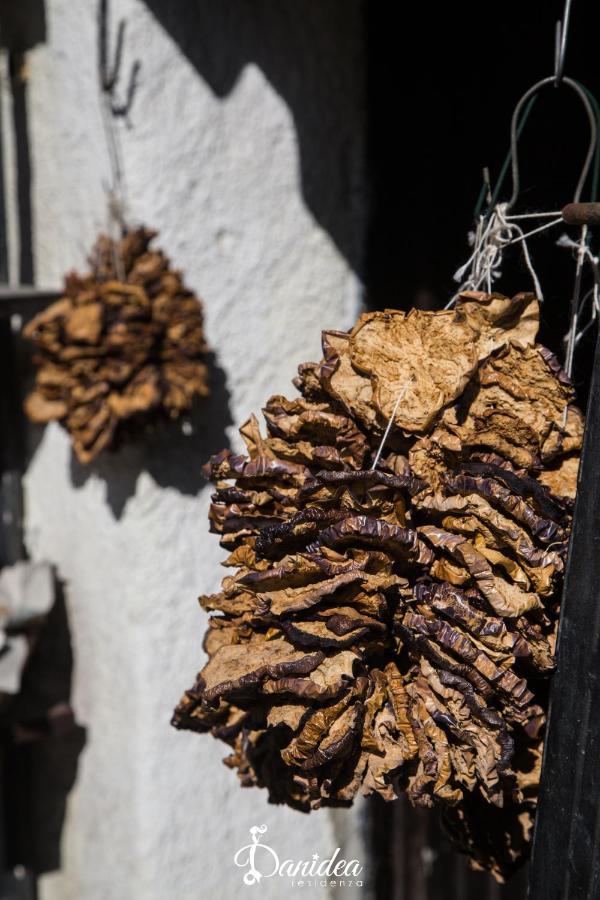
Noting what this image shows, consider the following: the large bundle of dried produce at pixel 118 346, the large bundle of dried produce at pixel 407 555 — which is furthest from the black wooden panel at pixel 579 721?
the large bundle of dried produce at pixel 118 346

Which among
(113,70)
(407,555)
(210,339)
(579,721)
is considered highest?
(113,70)

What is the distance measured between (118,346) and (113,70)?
47cm

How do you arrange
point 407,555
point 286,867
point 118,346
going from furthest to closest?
point 286,867 < point 118,346 < point 407,555

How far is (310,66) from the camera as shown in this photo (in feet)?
4.32

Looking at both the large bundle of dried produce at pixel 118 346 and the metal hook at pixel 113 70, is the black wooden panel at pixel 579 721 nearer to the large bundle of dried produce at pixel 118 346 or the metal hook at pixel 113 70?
the large bundle of dried produce at pixel 118 346

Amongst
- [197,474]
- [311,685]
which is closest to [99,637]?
[197,474]

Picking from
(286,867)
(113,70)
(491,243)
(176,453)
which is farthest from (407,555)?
(286,867)

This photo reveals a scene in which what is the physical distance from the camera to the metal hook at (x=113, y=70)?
3.81 feet

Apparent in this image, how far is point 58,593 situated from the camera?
4.80 ft

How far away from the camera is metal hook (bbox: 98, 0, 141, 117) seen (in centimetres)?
116

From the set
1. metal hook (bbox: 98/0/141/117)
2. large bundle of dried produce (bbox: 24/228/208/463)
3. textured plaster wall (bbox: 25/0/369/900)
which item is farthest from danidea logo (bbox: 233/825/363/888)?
metal hook (bbox: 98/0/141/117)

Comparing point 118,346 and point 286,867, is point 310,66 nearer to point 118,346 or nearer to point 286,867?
point 118,346

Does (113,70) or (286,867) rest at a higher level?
(113,70)

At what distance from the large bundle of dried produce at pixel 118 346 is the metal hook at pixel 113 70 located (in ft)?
0.69
